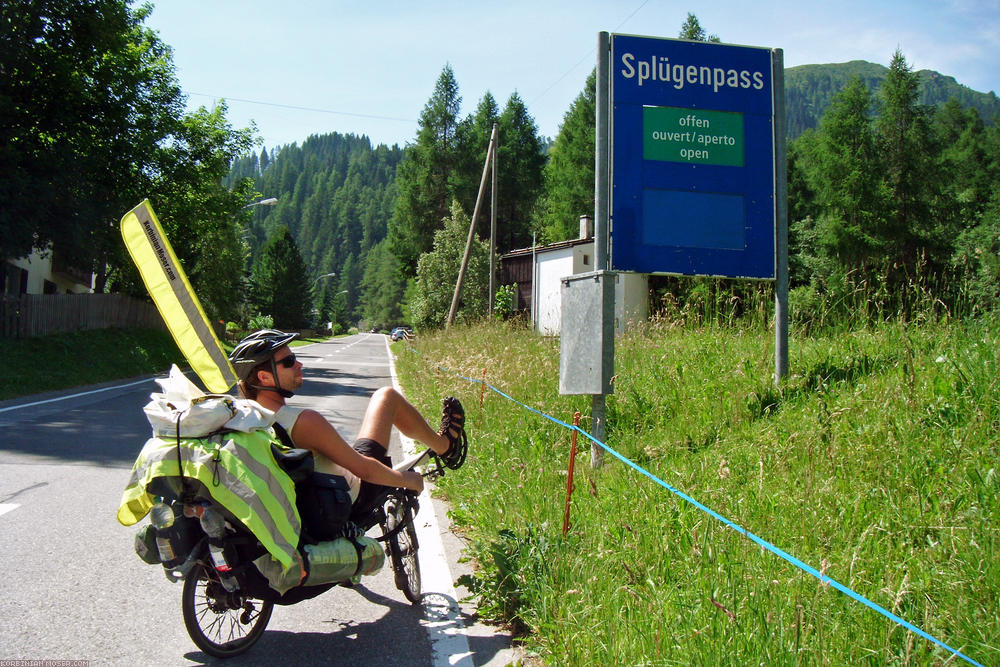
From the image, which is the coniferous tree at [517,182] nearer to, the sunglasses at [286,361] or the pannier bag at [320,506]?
the sunglasses at [286,361]

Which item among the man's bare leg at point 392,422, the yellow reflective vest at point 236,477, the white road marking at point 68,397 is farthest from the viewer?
the white road marking at point 68,397

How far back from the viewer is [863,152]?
4353 centimetres

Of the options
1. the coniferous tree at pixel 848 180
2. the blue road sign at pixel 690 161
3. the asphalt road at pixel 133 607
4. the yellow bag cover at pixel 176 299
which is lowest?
the asphalt road at pixel 133 607

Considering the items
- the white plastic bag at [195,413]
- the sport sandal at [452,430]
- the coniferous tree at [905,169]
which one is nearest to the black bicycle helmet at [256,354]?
the white plastic bag at [195,413]

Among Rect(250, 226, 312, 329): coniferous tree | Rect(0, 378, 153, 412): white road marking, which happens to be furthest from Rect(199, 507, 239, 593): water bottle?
Rect(250, 226, 312, 329): coniferous tree

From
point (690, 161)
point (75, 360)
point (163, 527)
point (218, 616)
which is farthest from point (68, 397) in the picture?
point (163, 527)

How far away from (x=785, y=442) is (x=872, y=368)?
65.4 inches

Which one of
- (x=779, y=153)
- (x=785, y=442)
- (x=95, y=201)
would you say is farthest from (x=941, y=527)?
(x=95, y=201)

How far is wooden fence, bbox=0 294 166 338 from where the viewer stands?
69.4 feet

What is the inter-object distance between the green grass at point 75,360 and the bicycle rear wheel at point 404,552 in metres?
13.4

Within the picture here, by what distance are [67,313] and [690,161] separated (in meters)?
23.1

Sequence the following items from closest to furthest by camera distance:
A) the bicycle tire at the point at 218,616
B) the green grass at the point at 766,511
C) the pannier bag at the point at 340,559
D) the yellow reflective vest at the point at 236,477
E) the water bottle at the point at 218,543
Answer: the green grass at the point at 766,511
the yellow reflective vest at the point at 236,477
the water bottle at the point at 218,543
the bicycle tire at the point at 218,616
the pannier bag at the point at 340,559

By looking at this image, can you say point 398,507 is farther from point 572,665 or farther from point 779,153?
point 779,153

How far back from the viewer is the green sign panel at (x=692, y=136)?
23.7 ft
